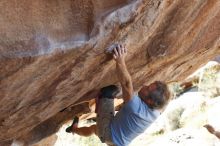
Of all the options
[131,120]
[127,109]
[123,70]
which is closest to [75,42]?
[123,70]

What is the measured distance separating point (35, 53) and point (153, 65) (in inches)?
79.0

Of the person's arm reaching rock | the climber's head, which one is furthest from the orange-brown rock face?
the climber's head

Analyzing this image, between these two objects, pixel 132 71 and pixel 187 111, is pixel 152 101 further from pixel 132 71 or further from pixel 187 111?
pixel 187 111

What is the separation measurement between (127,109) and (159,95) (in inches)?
15.6

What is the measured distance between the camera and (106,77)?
5098mm

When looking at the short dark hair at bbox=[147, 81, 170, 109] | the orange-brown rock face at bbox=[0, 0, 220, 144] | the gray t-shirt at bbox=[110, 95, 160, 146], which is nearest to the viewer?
the orange-brown rock face at bbox=[0, 0, 220, 144]

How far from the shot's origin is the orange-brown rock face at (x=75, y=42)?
12.7ft

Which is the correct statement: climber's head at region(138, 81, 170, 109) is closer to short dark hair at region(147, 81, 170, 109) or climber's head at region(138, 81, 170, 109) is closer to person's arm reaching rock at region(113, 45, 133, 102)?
short dark hair at region(147, 81, 170, 109)

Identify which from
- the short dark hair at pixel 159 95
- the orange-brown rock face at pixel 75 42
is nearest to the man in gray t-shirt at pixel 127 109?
the short dark hair at pixel 159 95

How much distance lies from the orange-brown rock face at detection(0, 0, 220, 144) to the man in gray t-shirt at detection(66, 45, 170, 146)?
0.24 m

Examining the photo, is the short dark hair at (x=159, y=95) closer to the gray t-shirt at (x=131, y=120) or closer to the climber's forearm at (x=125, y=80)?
the gray t-shirt at (x=131, y=120)

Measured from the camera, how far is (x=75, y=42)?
404 cm

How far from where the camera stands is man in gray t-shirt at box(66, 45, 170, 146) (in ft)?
13.9

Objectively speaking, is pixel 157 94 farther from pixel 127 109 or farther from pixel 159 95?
pixel 127 109
